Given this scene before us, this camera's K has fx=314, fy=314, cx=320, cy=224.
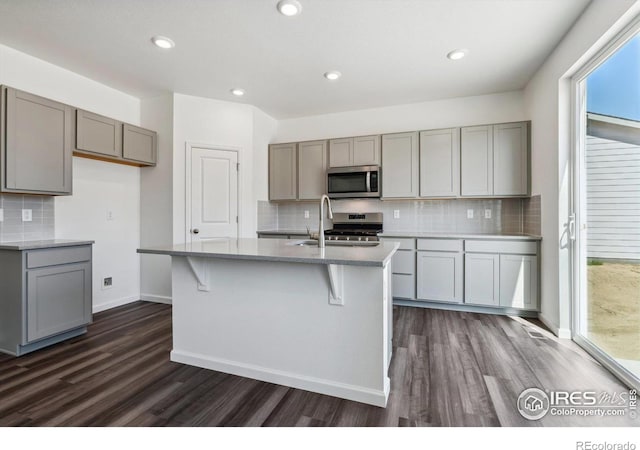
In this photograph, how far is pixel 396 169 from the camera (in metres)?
4.14

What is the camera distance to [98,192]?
3.66 m

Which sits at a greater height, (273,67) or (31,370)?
(273,67)

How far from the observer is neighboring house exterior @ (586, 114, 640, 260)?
6.75 feet

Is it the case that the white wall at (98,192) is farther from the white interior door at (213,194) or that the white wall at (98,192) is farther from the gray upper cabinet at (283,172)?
the gray upper cabinet at (283,172)

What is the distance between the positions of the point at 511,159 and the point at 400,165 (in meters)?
1.26

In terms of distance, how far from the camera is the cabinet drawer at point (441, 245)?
3.65m

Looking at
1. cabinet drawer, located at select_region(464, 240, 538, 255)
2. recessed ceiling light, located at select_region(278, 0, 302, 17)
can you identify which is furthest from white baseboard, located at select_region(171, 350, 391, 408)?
recessed ceiling light, located at select_region(278, 0, 302, 17)

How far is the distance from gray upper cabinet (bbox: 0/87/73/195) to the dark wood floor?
146 centimetres

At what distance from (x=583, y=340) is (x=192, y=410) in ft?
9.97

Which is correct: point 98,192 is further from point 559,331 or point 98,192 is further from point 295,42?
point 559,331

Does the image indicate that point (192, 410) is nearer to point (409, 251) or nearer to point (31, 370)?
point (31, 370)

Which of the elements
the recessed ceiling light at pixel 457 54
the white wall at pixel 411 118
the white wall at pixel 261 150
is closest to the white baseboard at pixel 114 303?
the white wall at pixel 261 150

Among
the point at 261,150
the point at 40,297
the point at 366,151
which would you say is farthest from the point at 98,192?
the point at 366,151
